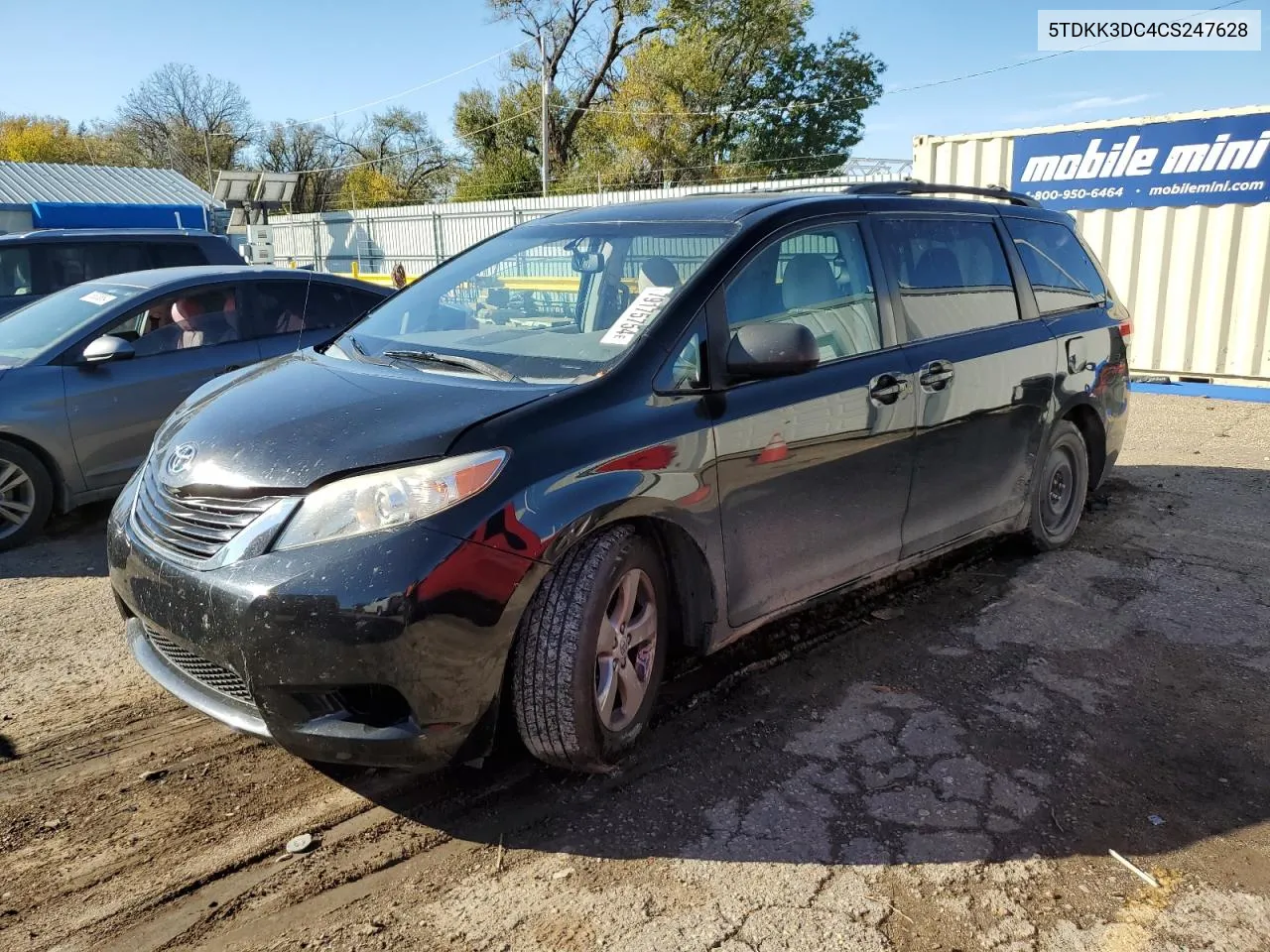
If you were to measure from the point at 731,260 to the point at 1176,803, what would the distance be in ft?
7.26

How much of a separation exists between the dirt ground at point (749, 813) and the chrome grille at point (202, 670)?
1.33 ft

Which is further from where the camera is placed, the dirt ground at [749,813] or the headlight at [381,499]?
the headlight at [381,499]

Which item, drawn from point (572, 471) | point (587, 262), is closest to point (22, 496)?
point (587, 262)

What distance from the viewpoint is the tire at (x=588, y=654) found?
271cm

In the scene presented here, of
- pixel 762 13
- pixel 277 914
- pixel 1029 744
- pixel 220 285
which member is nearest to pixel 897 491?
pixel 1029 744

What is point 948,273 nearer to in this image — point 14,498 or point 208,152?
point 14,498

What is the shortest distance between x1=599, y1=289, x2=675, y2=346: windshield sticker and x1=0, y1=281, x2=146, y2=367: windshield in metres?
4.12

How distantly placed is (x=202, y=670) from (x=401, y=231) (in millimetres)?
23789

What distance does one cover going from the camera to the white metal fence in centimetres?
2238

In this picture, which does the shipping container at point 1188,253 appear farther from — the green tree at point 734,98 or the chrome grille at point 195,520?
the green tree at point 734,98

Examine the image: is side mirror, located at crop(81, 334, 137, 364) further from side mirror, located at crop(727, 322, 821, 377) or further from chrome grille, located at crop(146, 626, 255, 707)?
side mirror, located at crop(727, 322, 821, 377)

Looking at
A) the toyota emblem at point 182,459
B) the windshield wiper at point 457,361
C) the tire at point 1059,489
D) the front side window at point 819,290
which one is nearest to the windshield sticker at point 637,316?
the front side window at point 819,290

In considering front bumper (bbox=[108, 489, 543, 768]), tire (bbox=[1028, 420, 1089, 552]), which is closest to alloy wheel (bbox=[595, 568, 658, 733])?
front bumper (bbox=[108, 489, 543, 768])

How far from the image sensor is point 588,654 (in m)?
2.75
